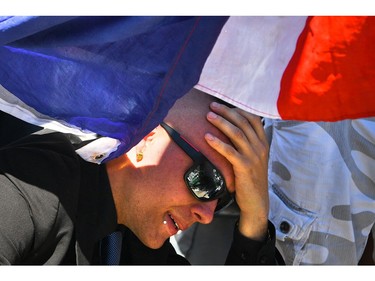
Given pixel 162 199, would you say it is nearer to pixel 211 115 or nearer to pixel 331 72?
pixel 211 115

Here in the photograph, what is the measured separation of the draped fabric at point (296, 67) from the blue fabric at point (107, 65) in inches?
3.6

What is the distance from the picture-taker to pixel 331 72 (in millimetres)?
1479

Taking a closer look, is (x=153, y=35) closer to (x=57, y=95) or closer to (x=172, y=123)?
(x=57, y=95)

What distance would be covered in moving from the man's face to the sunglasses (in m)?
0.02

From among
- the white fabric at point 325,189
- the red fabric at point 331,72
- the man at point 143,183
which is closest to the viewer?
the red fabric at point 331,72

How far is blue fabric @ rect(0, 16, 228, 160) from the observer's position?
147 centimetres

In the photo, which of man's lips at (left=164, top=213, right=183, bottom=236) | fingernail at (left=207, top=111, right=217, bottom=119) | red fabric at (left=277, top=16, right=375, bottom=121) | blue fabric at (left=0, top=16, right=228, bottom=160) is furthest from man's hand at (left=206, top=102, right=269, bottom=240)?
red fabric at (left=277, top=16, right=375, bottom=121)

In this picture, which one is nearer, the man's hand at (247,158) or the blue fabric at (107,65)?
the blue fabric at (107,65)

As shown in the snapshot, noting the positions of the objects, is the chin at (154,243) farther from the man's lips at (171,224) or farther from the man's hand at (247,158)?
the man's hand at (247,158)

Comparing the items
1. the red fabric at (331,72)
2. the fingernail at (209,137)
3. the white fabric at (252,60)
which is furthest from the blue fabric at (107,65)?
the fingernail at (209,137)

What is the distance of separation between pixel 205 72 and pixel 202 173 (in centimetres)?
52

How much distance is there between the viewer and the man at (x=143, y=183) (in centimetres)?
188
